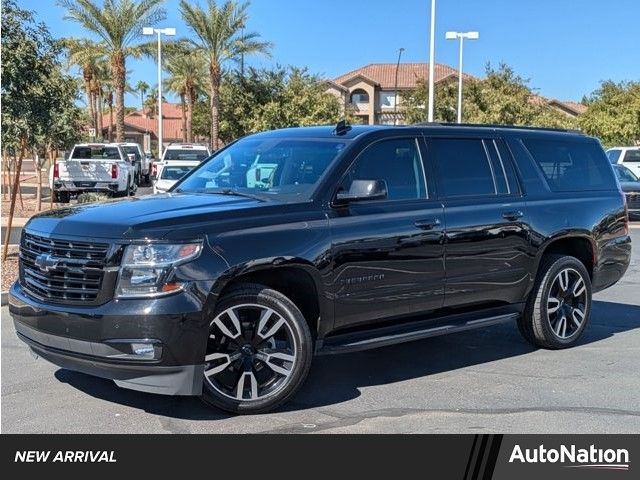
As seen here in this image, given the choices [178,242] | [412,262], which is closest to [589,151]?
[412,262]

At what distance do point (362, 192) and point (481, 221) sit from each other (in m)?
1.33

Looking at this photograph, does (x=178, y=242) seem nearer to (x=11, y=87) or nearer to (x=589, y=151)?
(x=589, y=151)

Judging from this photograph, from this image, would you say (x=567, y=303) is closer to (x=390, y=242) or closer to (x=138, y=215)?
(x=390, y=242)

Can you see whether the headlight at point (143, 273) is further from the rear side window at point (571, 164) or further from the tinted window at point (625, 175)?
the tinted window at point (625, 175)

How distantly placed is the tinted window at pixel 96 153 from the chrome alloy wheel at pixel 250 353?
70.4 feet

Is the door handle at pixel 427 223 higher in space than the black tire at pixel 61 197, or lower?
higher

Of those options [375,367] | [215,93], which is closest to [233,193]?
[375,367]

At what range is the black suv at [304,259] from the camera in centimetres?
452

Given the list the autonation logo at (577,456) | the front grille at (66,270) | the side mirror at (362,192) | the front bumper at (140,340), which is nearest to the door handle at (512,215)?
the side mirror at (362,192)

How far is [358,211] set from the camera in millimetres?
5359

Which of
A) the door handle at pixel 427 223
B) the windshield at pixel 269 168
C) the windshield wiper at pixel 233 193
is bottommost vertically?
the door handle at pixel 427 223

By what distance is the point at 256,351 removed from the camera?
493cm

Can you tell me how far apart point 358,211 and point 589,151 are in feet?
10.3

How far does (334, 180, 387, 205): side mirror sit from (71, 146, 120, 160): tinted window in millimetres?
21201
